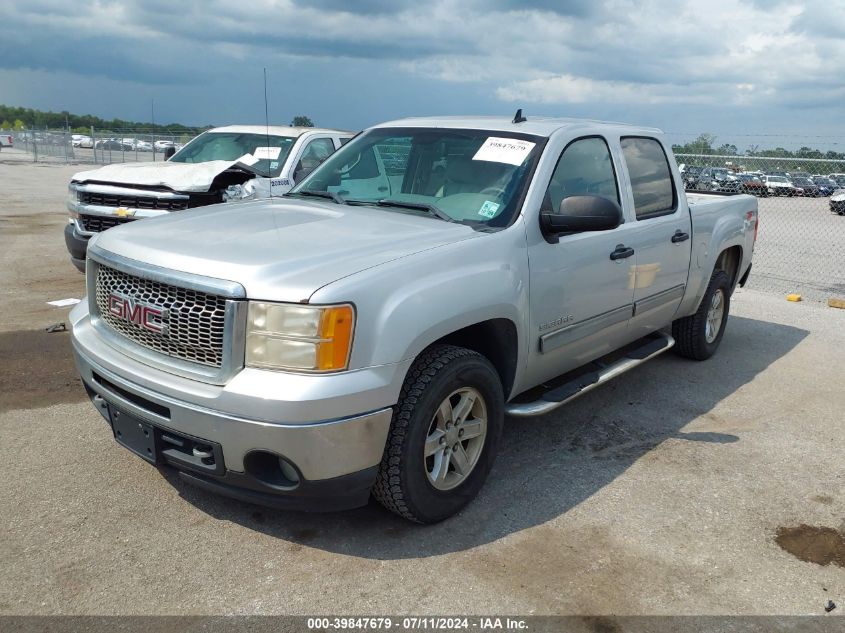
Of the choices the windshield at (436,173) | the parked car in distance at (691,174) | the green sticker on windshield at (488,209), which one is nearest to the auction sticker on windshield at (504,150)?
the windshield at (436,173)

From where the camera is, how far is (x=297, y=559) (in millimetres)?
3127

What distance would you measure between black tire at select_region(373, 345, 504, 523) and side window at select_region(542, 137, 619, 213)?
1.03m

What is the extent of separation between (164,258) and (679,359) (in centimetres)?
461

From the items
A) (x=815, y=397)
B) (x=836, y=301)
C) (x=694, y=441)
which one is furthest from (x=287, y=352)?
(x=836, y=301)

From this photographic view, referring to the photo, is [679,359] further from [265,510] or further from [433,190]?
[265,510]

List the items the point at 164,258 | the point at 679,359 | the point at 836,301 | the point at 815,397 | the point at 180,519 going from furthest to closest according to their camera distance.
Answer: the point at 836,301, the point at 679,359, the point at 815,397, the point at 180,519, the point at 164,258

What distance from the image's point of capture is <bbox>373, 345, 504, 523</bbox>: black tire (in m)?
3.07

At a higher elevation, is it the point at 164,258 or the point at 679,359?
the point at 164,258

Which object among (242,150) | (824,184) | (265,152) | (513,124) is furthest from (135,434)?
(824,184)

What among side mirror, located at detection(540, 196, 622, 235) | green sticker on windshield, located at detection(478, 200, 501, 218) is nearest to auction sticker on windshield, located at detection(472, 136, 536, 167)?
green sticker on windshield, located at detection(478, 200, 501, 218)

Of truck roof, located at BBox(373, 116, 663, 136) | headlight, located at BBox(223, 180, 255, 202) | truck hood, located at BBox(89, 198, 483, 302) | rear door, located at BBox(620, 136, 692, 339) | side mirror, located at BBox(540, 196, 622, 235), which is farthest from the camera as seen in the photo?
headlight, located at BBox(223, 180, 255, 202)

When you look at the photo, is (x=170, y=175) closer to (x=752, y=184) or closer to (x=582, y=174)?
(x=582, y=174)

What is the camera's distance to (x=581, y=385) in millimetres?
4230

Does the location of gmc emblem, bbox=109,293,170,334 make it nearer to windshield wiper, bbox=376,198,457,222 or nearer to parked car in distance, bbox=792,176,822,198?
windshield wiper, bbox=376,198,457,222
